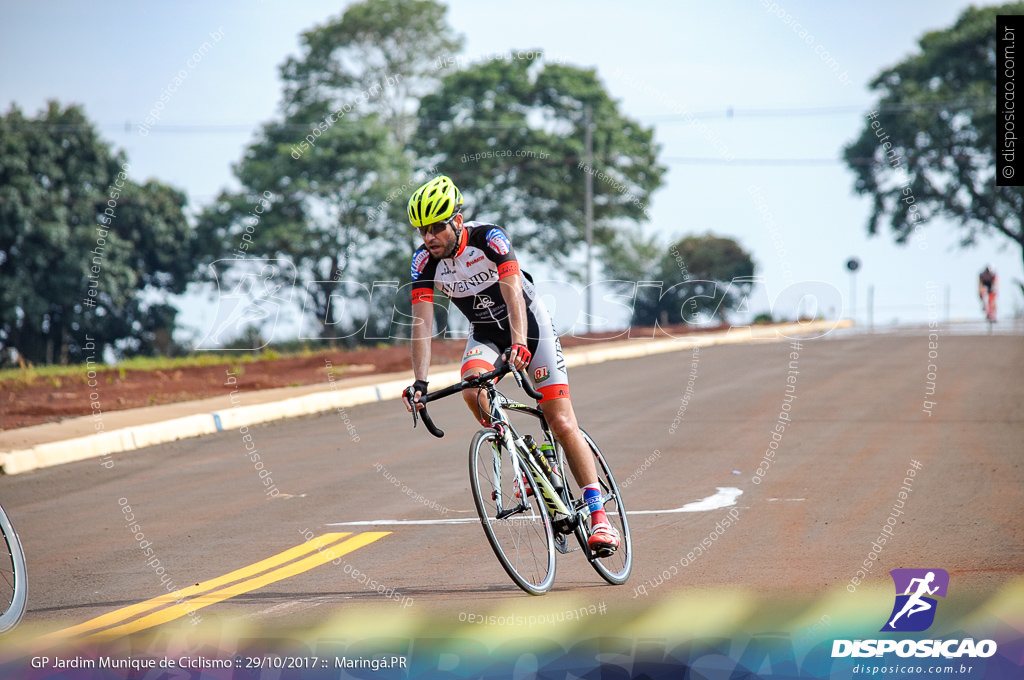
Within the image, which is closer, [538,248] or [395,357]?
[395,357]

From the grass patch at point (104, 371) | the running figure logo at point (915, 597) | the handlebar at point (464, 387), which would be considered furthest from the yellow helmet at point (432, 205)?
the grass patch at point (104, 371)

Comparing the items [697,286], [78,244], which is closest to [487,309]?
[78,244]

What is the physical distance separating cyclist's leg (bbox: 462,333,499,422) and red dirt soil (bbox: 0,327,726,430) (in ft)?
32.0

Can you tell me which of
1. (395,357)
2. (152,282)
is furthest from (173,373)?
(152,282)

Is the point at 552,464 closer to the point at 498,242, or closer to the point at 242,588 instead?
the point at 498,242

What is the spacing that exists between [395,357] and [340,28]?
81.7ft

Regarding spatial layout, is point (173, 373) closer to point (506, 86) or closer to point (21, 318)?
point (21, 318)

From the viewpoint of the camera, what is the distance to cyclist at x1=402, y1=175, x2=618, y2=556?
20.1 ft

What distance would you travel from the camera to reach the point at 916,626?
5312 millimetres

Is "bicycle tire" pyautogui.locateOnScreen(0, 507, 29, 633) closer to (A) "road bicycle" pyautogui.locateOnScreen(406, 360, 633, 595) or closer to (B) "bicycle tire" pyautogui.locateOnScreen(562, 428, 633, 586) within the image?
(A) "road bicycle" pyautogui.locateOnScreen(406, 360, 633, 595)

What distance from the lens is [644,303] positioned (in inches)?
1823

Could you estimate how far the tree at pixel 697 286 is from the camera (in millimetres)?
42906

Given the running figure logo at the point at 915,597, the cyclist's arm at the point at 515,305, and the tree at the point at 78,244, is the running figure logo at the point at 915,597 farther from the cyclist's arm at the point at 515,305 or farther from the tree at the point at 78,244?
the tree at the point at 78,244

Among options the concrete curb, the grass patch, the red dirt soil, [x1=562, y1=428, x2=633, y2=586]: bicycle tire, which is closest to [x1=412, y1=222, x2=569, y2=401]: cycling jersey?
[x1=562, y1=428, x2=633, y2=586]: bicycle tire
